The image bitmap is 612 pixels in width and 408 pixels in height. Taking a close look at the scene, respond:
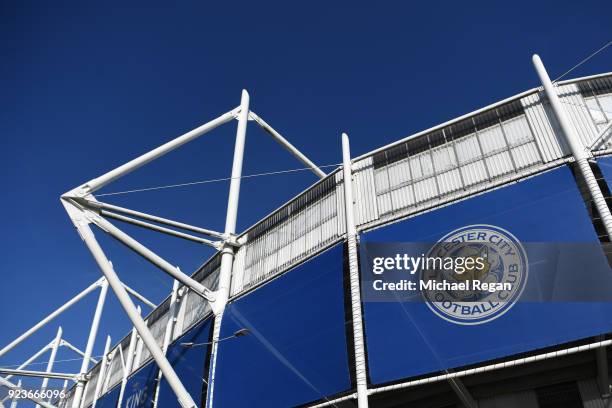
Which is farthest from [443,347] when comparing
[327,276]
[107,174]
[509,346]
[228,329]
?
[107,174]

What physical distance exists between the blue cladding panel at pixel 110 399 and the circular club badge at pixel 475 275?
28.7 m

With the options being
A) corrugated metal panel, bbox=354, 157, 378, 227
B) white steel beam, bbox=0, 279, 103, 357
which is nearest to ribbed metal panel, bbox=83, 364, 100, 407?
white steel beam, bbox=0, 279, 103, 357

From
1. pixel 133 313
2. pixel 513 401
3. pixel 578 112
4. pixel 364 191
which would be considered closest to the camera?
pixel 513 401

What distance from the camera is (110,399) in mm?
37344

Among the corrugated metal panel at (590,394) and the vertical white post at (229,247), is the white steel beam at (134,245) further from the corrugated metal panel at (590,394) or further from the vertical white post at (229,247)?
the corrugated metal panel at (590,394)

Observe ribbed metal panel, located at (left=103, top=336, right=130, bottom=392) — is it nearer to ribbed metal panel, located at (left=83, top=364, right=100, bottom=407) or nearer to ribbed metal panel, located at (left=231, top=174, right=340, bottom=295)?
ribbed metal panel, located at (left=83, top=364, right=100, bottom=407)

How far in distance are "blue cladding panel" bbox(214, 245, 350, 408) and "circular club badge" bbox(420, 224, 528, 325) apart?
3853 mm

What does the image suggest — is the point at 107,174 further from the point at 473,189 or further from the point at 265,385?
the point at 473,189

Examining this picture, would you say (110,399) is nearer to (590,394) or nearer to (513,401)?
(513,401)

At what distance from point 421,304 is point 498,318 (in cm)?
259

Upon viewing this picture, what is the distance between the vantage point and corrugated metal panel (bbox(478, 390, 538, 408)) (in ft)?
50.8

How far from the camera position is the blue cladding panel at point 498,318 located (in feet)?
46.8

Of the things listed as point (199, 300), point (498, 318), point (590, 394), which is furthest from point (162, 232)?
point (590, 394)

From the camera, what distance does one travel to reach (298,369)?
18812mm
